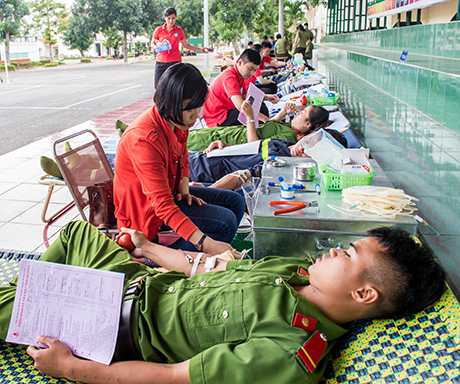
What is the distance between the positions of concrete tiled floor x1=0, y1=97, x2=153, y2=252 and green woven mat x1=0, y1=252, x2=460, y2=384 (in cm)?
201

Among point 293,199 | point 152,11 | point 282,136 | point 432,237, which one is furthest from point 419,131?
point 152,11

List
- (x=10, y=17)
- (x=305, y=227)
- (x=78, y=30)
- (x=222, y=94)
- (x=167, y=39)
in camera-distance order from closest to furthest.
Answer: (x=305, y=227) < (x=222, y=94) < (x=167, y=39) < (x=10, y=17) < (x=78, y=30)

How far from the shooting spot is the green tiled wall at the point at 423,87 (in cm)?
336

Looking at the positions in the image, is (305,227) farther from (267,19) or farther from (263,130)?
(267,19)

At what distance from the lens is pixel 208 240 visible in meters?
2.17

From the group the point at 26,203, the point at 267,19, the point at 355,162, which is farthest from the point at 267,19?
the point at 355,162

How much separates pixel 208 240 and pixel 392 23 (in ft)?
45.7

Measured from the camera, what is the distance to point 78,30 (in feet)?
113

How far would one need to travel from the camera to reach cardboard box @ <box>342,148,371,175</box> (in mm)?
2229

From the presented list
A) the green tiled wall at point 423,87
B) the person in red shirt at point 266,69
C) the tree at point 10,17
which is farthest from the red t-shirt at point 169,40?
the tree at point 10,17

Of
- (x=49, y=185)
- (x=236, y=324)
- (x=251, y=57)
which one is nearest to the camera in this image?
(x=236, y=324)

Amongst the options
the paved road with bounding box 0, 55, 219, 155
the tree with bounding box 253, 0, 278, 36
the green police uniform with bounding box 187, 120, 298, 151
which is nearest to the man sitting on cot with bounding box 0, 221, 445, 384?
the green police uniform with bounding box 187, 120, 298, 151

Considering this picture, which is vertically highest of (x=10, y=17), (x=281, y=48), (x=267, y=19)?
(x=10, y=17)

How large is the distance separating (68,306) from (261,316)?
2.31 feet
